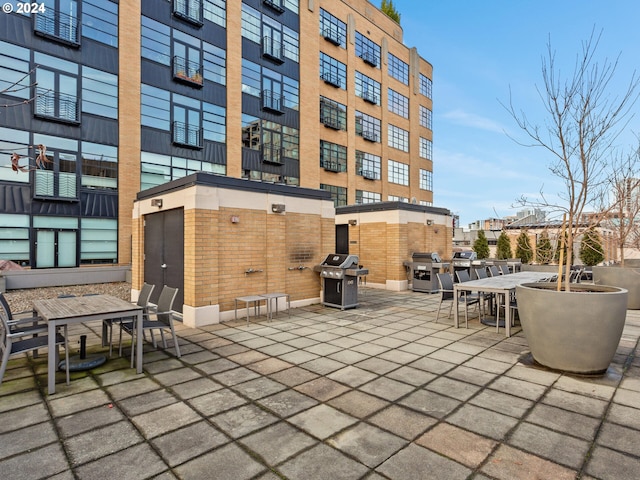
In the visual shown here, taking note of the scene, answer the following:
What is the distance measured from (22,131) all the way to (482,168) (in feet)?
50.5

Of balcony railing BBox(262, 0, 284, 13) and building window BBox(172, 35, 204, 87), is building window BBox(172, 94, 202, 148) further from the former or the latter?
balcony railing BBox(262, 0, 284, 13)

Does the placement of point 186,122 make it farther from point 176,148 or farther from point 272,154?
point 272,154

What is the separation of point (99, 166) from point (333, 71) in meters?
16.1

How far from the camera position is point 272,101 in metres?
19.9

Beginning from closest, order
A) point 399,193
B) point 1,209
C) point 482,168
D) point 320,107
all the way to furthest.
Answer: point 482,168
point 1,209
point 320,107
point 399,193

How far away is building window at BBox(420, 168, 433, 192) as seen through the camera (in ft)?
102

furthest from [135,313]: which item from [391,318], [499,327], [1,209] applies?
[1,209]

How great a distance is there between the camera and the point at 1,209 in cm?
1219

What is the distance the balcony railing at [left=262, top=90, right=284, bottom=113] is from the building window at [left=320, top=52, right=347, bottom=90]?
428cm

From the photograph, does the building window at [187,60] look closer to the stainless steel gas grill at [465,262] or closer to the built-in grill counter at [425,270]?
the built-in grill counter at [425,270]

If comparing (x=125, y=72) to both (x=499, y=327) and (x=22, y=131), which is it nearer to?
(x=22, y=131)

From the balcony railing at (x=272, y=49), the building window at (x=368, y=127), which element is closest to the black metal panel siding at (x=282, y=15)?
the balcony railing at (x=272, y=49)

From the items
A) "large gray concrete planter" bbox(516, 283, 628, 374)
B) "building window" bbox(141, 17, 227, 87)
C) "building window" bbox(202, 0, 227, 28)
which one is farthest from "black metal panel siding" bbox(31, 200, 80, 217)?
"large gray concrete planter" bbox(516, 283, 628, 374)

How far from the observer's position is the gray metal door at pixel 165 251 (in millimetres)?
7117
